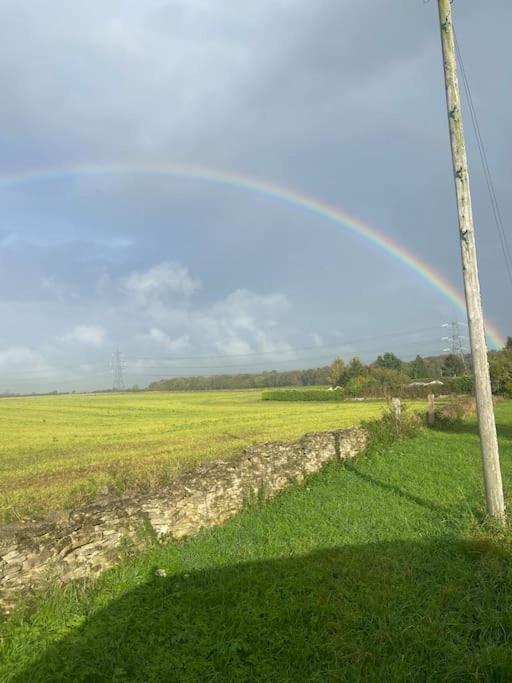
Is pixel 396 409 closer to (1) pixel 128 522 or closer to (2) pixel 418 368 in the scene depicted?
(1) pixel 128 522

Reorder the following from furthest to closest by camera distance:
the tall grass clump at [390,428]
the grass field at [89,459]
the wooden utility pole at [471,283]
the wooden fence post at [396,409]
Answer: the wooden fence post at [396,409] → the tall grass clump at [390,428] → the grass field at [89,459] → the wooden utility pole at [471,283]

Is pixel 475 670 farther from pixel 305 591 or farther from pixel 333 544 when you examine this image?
pixel 333 544

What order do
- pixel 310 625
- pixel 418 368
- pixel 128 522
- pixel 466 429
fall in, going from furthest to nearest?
pixel 418 368
pixel 466 429
pixel 128 522
pixel 310 625

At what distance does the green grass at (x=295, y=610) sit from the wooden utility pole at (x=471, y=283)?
777 millimetres

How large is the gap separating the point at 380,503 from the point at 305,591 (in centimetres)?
367

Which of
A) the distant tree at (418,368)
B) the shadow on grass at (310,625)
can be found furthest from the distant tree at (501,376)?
the distant tree at (418,368)

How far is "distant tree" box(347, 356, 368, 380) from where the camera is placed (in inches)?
3465

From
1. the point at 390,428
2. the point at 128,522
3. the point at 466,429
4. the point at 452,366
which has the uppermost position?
the point at 452,366

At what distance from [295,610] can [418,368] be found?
11562 cm

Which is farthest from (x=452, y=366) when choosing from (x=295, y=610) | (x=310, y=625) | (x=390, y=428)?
(x=310, y=625)

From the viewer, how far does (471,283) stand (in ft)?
22.5

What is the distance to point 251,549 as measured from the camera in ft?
20.6

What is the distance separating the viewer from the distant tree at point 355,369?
88000mm

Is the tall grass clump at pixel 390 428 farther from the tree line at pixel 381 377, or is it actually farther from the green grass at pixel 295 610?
the tree line at pixel 381 377
